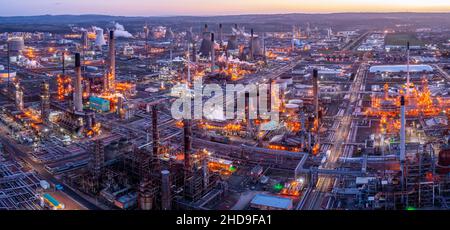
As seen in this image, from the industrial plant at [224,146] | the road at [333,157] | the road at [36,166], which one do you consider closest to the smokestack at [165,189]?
the industrial plant at [224,146]

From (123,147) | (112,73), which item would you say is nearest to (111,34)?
(112,73)

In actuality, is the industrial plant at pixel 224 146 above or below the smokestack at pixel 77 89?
below

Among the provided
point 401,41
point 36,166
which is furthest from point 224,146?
point 401,41

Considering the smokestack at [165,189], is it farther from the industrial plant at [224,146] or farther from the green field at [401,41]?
the green field at [401,41]

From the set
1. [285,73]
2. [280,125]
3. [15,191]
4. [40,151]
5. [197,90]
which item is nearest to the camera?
[15,191]
